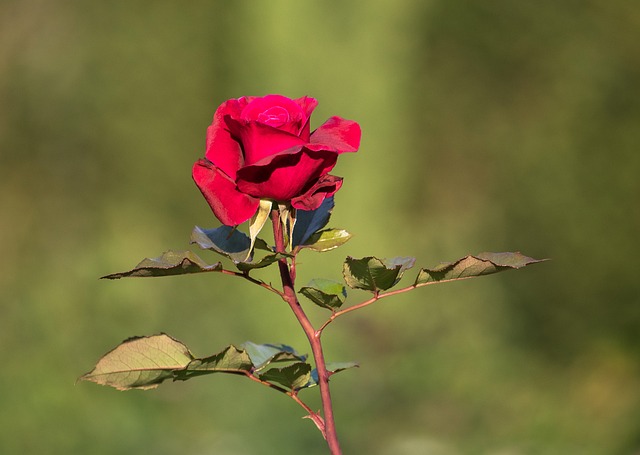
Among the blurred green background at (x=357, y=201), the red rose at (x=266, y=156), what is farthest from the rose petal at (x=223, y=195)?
the blurred green background at (x=357, y=201)

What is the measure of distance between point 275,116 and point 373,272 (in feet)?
0.26

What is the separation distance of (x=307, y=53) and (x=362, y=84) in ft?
0.35

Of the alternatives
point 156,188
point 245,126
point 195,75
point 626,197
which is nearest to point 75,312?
point 156,188

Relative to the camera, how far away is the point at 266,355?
17.7 inches

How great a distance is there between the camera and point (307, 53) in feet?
4.87

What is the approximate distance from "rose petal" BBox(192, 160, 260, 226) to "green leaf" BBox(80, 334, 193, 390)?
0.07 metres

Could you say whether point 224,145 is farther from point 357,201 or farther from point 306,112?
point 357,201

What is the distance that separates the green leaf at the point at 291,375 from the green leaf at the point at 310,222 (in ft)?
0.18

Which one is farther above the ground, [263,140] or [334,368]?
[263,140]

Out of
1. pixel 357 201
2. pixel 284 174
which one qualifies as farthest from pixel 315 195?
pixel 357 201

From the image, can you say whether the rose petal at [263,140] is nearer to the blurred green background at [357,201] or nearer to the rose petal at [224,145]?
the rose petal at [224,145]

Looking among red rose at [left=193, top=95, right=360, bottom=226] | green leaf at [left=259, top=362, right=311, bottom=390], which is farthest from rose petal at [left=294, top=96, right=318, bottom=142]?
green leaf at [left=259, top=362, right=311, bottom=390]

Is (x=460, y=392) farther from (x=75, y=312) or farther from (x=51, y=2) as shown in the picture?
(x=51, y=2)

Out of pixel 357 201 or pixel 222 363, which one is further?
pixel 357 201
